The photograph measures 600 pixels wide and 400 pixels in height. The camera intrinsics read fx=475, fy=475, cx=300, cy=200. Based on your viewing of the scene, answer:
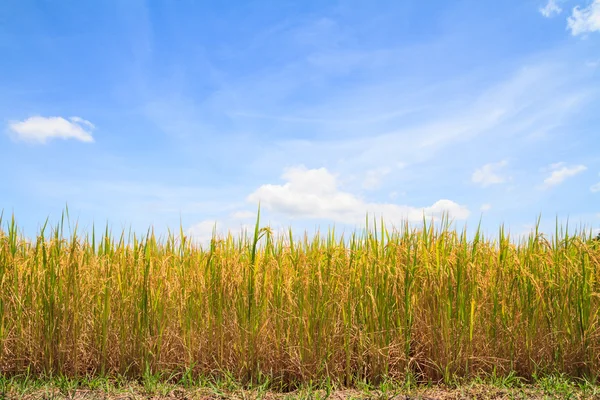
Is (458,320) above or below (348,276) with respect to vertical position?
below

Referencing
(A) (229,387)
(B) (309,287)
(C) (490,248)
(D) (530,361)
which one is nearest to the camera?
(A) (229,387)

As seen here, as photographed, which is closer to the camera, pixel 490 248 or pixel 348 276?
pixel 348 276

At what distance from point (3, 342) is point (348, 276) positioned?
3.49m

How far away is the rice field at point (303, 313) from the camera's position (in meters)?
4.39

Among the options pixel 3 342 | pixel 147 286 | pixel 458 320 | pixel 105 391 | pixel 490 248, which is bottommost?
pixel 105 391

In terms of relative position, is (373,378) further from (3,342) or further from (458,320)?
(3,342)

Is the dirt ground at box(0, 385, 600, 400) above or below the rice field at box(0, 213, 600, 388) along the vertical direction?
below

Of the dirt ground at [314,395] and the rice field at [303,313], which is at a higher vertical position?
the rice field at [303,313]

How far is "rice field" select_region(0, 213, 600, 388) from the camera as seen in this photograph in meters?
4.39

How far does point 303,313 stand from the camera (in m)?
4.38

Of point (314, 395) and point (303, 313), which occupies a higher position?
point (303, 313)

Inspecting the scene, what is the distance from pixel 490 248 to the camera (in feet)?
17.4

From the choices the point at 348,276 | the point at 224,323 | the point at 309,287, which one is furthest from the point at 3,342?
the point at 348,276

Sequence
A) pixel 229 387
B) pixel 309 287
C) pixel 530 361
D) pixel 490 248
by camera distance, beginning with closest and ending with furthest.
Answer: pixel 229 387, pixel 309 287, pixel 530 361, pixel 490 248
